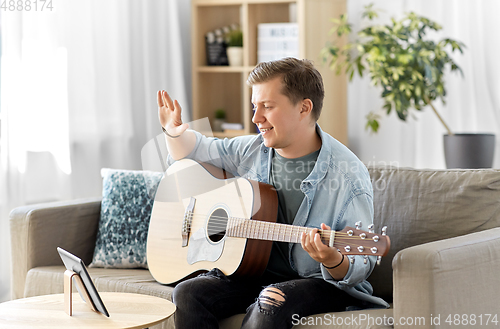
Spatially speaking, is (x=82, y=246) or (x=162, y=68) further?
(x=162, y=68)

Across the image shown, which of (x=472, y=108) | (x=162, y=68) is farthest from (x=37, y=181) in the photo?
(x=472, y=108)

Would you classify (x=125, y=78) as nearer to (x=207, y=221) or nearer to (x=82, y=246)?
(x=82, y=246)

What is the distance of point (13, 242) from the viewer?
85.7 inches

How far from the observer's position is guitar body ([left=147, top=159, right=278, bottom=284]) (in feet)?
5.34

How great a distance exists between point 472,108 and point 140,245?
1768 mm

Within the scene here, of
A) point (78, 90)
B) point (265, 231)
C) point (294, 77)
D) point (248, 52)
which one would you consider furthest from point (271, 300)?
point (248, 52)

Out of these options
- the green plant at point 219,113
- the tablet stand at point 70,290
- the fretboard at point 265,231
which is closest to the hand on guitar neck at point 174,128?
the fretboard at point 265,231

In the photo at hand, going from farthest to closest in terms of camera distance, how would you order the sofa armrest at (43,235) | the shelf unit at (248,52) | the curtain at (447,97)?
the shelf unit at (248,52) < the curtain at (447,97) < the sofa armrest at (43,235)

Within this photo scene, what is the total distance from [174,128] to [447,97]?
1706mm

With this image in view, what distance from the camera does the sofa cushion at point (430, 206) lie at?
175 cm

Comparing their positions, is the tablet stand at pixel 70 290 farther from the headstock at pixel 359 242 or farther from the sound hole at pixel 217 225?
the headstock at pixel 359 242

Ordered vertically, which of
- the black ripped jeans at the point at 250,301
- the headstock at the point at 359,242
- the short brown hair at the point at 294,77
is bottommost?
the black ripped jeans at the point at 250,301

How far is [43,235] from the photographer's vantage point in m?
2.15

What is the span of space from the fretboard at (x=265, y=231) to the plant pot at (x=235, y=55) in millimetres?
1729
